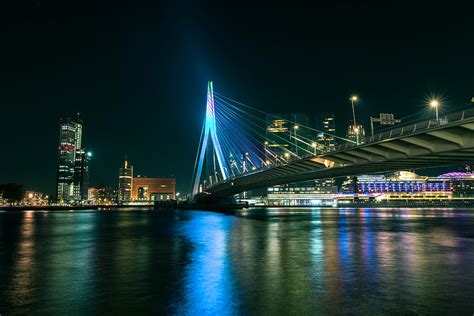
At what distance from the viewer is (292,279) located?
387 inches

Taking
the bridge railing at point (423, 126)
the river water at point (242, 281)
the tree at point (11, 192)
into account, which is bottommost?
the river water at point (242, 281)

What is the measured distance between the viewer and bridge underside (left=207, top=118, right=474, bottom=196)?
26.1 meters

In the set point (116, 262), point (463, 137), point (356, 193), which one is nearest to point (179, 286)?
point (116, 262)

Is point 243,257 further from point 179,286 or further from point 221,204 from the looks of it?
point 221,204

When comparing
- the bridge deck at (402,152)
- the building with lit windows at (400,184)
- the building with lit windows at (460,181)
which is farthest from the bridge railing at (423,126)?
the building with lit windows at (460,181)

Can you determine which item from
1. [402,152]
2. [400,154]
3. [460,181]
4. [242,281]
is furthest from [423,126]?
[460,181]

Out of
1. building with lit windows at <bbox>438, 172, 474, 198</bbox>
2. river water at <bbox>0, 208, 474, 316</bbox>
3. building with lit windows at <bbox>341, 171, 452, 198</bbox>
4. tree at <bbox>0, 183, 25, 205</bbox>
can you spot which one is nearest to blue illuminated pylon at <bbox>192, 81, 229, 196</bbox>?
river water at <bbox>0, 208, 474, 316</bbox>

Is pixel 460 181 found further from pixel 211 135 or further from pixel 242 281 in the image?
pixel 242 281

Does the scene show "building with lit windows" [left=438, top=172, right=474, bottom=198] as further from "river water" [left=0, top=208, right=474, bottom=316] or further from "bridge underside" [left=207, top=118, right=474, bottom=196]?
"river water" [left=0, top=208, right=474, bottom=316]

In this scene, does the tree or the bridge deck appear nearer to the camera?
the bridge deck

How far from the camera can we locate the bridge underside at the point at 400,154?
26094 millimetres

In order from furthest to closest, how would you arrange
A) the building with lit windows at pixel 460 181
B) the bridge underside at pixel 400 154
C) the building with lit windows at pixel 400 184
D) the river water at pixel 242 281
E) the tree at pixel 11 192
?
1. the building with lit windows at pixel 460 181
2. the building with lit windows at pixel 400 184
3. the tree at pixel 11 192
4. the bridge underside at pixel 400 154
5. the river water at pixel 242 281

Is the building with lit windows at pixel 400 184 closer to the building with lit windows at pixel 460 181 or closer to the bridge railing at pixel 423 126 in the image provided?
the building with lit windows at pixel 460 181

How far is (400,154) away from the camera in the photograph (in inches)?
1310
